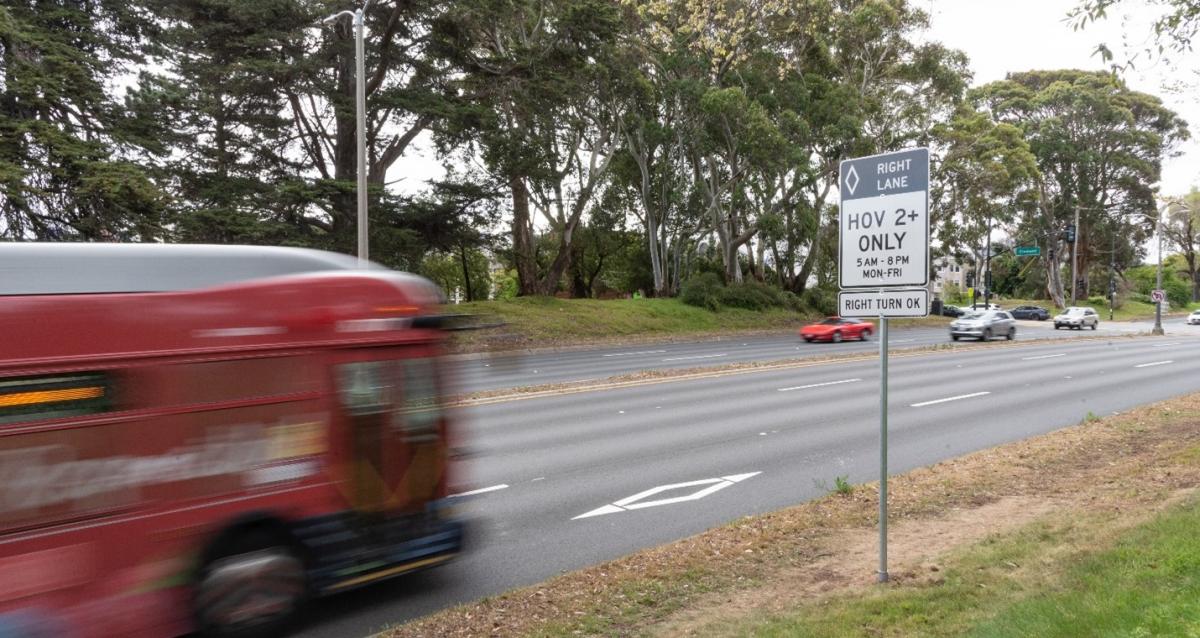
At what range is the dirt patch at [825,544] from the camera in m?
5.06

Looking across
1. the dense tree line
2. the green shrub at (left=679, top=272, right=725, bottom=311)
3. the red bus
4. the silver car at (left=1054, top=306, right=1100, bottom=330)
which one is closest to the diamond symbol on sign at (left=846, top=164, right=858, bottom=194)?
the red bus

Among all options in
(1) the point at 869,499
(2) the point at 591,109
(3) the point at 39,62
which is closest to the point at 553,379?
(1) the point at 869,499

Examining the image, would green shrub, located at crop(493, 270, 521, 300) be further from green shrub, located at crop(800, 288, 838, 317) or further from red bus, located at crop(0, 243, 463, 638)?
red bus, located at crop(0, 243, 463, 638)

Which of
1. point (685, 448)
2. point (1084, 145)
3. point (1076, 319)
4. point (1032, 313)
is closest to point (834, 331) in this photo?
point (685, 448)

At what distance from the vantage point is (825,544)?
253 inches

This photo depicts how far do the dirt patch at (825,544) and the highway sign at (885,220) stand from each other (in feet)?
6.78

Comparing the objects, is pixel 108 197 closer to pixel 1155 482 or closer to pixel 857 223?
pixel 857 223

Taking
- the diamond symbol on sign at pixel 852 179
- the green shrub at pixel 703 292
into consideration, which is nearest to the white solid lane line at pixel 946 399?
the diamond symbol on sign at pixel 852 179

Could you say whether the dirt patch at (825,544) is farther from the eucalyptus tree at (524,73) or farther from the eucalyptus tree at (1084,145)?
the eucalyptus tree at (1084,145)

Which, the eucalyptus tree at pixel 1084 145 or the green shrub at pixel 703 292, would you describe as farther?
the eucalyptus tree at pixel 1084 145

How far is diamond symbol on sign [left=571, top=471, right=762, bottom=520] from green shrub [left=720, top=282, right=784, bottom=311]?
119ft

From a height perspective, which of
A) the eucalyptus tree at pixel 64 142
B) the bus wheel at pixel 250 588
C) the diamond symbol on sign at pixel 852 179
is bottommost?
the bus wheel at pixel 250 588

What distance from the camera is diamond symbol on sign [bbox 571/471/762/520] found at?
310 inches

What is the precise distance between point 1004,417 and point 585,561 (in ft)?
31.7
